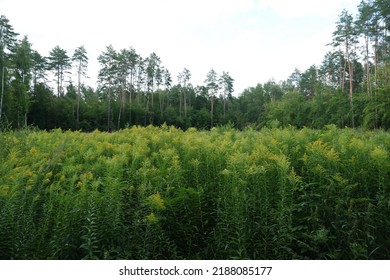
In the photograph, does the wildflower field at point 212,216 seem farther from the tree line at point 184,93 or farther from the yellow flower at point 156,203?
the tree line at point 184,93

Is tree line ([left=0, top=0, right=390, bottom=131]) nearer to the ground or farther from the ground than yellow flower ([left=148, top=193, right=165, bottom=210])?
farther from the ground

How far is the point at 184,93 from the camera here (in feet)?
264

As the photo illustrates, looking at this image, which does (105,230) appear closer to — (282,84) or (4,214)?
(4,214)


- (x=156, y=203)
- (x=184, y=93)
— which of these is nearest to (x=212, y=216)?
(x=156, y=203)

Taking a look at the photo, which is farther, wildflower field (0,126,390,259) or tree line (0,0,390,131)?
tree line (0,0,390,131)

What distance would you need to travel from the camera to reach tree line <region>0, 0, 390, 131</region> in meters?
38.4

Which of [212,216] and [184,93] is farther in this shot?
[184,93]

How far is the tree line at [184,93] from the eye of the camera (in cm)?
3838

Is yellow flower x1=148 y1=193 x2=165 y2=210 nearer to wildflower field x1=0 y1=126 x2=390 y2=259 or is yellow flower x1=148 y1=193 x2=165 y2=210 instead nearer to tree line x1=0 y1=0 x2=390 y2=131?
wildflower field x1=0 y1=126 x2=390 y2=259

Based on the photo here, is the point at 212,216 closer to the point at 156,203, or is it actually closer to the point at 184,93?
the point at 156,203

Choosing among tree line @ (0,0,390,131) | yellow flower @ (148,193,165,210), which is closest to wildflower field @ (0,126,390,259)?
yellow flower @ (148,193,165,210)

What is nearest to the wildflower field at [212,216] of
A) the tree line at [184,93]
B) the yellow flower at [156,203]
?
A: the yellow flower at [156,203]

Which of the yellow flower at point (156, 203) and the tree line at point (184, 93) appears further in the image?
the tree line at point (184, 93)

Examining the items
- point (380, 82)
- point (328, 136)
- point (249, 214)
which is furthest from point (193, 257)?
point (380, 82)
